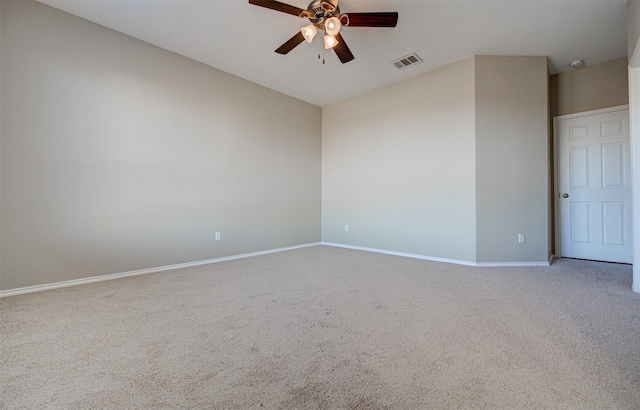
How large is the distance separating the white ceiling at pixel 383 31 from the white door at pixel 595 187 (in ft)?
2.90

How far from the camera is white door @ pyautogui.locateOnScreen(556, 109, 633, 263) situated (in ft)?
11.3

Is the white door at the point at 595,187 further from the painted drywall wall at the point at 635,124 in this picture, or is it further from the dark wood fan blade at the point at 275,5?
the dark wood fan blade at the point at 275,5

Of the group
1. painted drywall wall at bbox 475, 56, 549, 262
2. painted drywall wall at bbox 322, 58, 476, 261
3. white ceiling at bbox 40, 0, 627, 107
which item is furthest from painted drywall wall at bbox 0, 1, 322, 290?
painted drywall wall at bbox 475, 56, 549, 262

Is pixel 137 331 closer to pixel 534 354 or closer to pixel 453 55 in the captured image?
pixel 534 354

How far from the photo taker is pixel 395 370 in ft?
4.08

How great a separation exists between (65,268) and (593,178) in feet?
21.2

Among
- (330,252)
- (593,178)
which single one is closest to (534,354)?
(330,252)

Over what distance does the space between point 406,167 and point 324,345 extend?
3209 millimetres

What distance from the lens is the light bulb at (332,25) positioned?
88.5 inches

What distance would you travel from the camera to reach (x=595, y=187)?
3.63 m

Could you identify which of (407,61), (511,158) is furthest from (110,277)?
(511,158)

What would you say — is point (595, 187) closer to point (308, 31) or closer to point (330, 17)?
point (330, 17)

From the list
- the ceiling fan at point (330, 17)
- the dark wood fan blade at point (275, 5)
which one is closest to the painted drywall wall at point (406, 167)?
the ceiling fan at point (330, 17)

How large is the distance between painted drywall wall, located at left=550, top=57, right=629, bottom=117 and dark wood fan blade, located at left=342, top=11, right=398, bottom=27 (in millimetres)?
3272
